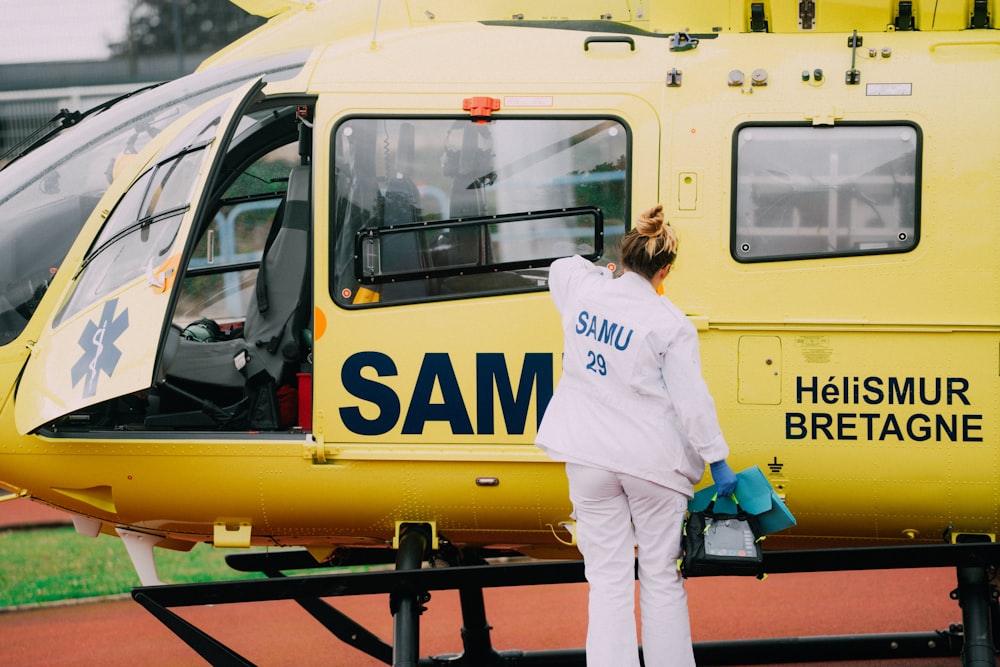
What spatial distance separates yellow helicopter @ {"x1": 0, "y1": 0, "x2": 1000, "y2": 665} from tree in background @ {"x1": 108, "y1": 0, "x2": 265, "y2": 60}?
28.1ft

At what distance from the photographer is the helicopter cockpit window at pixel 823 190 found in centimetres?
430

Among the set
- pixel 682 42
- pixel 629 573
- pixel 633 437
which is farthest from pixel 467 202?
pixel 629 573

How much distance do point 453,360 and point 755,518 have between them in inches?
50.9

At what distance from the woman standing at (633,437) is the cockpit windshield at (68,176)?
1719mm

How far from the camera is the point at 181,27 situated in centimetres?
1275

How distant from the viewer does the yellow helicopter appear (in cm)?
428

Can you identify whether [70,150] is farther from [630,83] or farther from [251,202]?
[630,83]

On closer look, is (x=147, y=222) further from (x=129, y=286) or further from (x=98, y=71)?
(x=98, y=71)

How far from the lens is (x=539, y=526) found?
4.57 meters

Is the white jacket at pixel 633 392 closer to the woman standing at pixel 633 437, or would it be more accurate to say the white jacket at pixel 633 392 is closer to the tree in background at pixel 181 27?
the woman standing at pixel 633 437

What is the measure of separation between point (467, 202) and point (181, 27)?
9448 millimetres

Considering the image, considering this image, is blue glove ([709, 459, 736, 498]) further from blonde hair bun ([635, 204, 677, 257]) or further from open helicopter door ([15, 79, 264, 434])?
open helicopter door ([15, 79, 264, 434])

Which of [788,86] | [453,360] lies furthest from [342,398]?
[788,86]

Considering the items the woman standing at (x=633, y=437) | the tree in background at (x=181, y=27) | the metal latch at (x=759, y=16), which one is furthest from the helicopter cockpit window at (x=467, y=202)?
the tree in background at (x=181, y=27)
